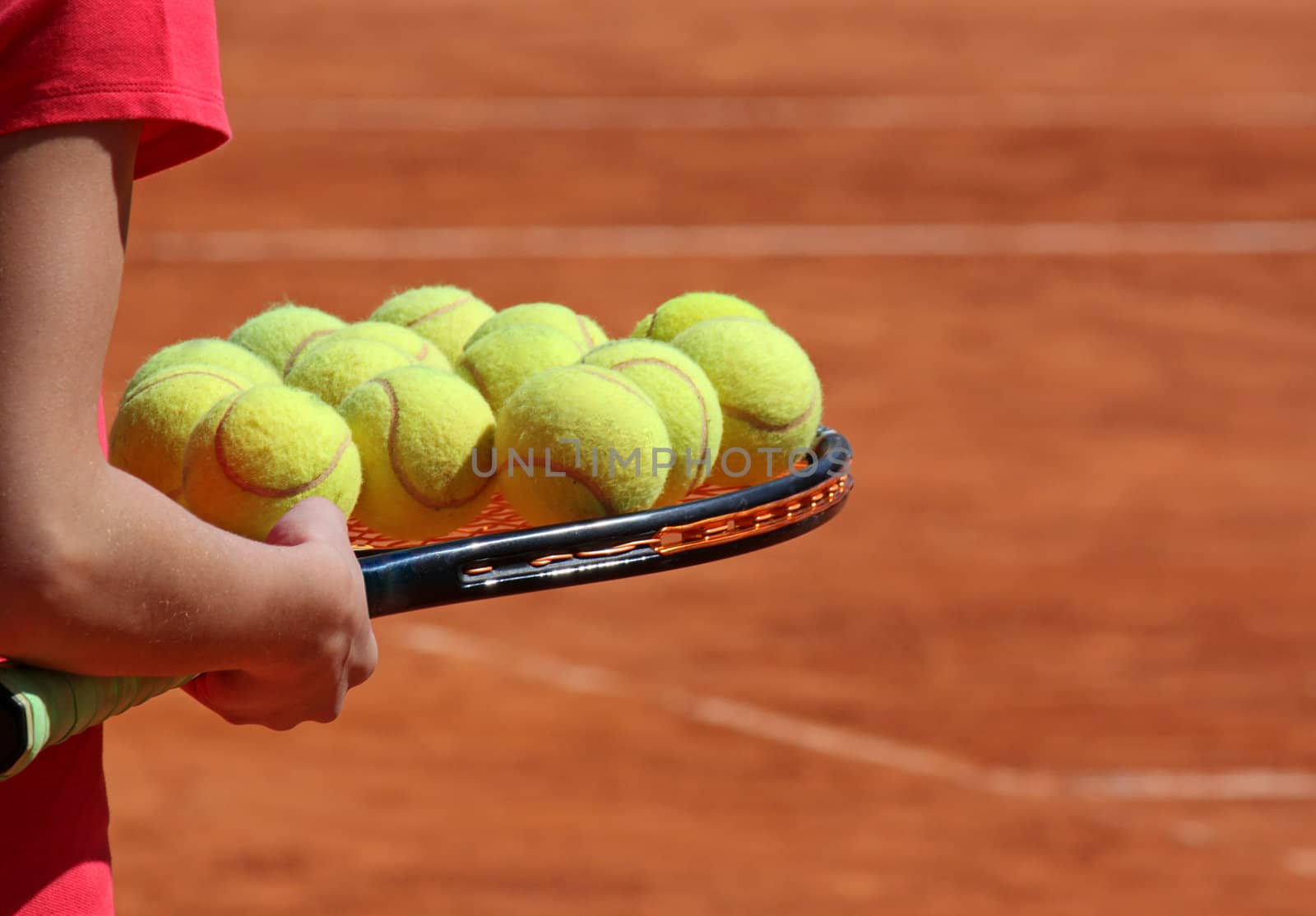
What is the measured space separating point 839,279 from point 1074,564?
2.09m

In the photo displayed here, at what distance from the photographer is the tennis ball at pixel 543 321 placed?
4.09ft

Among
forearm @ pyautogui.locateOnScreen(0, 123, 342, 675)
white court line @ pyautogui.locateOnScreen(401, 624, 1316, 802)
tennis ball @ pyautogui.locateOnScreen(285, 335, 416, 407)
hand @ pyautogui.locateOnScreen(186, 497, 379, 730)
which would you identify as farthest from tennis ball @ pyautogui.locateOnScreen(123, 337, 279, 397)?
white court line @ pyautogui.locateOnScreen(401, 624, 1316, 802)

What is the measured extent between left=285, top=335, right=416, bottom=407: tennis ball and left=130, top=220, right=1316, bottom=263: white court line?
191 inches

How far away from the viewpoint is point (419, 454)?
3.47ft

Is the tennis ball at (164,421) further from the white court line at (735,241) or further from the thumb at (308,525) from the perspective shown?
the white court line at (735,241)

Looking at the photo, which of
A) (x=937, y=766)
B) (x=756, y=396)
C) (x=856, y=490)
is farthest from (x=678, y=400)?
(x=856, y=490)

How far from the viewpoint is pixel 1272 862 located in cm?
300

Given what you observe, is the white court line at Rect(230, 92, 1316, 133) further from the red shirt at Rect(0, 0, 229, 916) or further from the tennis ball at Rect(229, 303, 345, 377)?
the red shirt at Rect(0, 0, 229, 916)

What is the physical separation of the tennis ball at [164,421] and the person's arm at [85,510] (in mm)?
232

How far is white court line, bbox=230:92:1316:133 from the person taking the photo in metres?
7.28

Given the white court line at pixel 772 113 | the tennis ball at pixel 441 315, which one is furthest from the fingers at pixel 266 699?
the white court line at pixel 772 113

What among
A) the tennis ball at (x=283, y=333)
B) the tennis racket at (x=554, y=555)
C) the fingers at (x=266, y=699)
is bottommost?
the fingers at (x=266, y=699)

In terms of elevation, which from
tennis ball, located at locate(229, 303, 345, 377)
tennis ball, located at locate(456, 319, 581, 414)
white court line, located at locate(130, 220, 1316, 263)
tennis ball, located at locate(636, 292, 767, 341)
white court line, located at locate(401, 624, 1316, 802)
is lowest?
white court line, located at locate(401, 624, 1316, 802)

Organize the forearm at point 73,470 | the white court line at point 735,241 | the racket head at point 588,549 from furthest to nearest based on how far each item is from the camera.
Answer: the white court line at point 735,241 → the racket head at point 588,549 → the forearm at point 73,470
